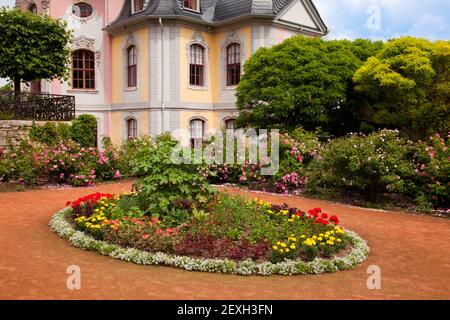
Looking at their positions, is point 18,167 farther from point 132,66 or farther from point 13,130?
point 132,66

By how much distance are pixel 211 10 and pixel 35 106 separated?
10.6m

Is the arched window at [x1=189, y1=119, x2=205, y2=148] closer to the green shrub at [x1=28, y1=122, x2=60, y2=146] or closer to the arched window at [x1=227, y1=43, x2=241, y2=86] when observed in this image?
the arched window at [x1=227, y1=43, x2=241, y2=86]

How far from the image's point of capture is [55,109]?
16656 mm

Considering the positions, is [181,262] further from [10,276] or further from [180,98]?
[180,98]

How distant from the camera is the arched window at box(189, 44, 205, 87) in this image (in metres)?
21.7

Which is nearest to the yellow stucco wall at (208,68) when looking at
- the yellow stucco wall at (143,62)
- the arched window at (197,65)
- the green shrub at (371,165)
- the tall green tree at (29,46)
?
the arched window at (197,65)

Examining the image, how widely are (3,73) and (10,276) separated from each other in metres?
12.6

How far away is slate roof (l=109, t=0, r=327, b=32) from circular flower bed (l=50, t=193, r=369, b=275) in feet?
46.5

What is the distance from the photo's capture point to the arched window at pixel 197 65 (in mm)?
21656

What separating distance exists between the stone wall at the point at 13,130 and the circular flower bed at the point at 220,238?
313 inches

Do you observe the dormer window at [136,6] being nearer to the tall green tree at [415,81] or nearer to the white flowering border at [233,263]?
the tall green tree at [415,81]

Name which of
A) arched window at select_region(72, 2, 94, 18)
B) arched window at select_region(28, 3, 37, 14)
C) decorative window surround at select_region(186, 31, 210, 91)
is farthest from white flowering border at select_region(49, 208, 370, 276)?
arched window at select_region(28, 3, 37, 14)
